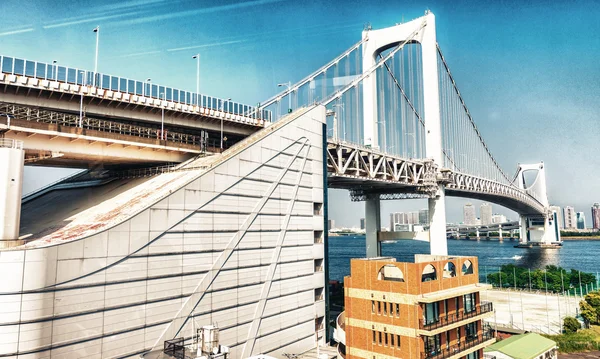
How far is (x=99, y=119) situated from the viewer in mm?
24938

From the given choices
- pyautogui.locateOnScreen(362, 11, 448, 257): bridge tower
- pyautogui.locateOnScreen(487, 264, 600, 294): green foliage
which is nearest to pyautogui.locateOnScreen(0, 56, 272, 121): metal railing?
pyautogui.locateOnScreen(362, 11, 448, 257): bridge tower

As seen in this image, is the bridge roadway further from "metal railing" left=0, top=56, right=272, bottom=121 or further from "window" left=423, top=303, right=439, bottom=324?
"window" left=423, top=303, right=439, bottom=324

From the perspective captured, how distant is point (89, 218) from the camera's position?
19.8m

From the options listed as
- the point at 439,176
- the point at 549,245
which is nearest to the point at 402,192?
the point at 439,176

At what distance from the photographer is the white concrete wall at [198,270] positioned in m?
14.4

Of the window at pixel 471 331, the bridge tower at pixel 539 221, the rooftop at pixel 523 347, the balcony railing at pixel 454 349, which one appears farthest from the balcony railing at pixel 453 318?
the bridge tower at pixel 539 221

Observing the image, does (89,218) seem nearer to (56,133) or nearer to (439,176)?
(56,133)

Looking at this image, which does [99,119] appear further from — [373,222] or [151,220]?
[373,222]

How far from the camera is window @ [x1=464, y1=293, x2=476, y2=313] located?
24200mm

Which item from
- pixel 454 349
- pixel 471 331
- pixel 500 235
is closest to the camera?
pixel 454 349

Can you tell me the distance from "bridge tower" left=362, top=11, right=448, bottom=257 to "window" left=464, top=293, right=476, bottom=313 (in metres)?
28.9

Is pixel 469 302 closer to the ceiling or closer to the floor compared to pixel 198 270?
closer to the floor

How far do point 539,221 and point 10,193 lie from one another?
162651 mm

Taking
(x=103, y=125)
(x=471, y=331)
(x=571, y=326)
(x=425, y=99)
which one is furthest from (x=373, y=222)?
(x=103, y=125)
